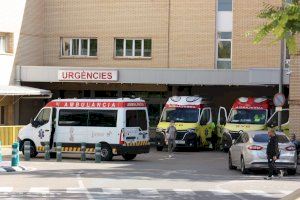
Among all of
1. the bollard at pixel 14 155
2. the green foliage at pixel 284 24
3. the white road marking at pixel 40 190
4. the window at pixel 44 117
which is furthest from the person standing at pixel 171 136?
the green foliage at pixel 284 24

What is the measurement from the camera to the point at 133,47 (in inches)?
1997

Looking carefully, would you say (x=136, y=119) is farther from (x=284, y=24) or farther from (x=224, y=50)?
(x=284, y=24)

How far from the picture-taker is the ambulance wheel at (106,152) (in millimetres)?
34219

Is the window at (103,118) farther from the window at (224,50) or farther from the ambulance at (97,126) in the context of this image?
the window at (224,50)

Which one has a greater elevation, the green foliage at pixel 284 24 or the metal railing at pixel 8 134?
the green foliage at pixel 284 24

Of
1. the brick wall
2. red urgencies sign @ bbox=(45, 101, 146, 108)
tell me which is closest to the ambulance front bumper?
red urgencies sign @ bbox=(45, 101, 146, 108)

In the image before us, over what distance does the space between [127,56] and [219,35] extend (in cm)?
568

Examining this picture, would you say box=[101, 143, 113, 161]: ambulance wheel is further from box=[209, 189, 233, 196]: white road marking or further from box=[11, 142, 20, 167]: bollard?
box=[209, 189, 233, 196]: white road marking

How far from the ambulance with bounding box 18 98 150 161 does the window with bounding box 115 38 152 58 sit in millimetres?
15548

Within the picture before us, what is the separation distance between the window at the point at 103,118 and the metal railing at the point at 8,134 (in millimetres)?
10307

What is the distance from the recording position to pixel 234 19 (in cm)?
4934

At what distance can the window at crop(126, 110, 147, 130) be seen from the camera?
34406mm

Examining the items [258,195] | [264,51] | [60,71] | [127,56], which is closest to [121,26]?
[127,56]

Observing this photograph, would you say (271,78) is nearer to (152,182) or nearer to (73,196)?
(152,182)
